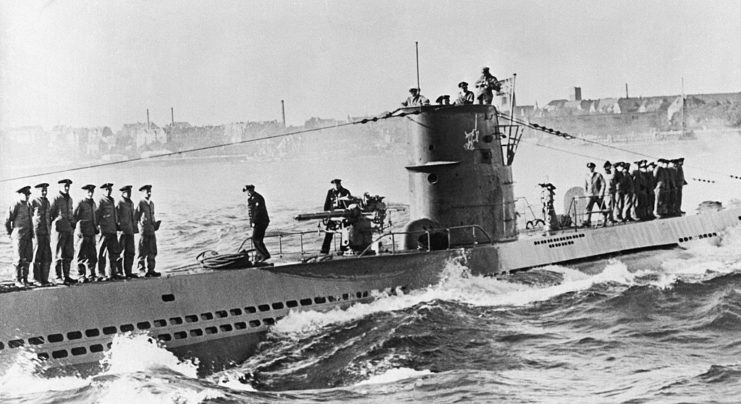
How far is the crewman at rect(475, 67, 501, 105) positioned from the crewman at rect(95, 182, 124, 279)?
25.0 ft

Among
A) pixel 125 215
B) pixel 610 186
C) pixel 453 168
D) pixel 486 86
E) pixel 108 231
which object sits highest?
pixel 486 86

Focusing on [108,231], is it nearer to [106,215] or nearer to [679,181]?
[106,215]

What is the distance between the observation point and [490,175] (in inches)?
653

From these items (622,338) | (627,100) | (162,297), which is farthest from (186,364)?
(627,100)

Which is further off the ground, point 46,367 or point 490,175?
point 490,175

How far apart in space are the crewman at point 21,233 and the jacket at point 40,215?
0.16m

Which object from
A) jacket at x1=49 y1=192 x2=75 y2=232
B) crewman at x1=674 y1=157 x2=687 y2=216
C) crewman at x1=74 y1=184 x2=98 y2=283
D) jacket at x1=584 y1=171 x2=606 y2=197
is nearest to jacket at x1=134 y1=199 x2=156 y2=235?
crewman at x1=74 y1=184 x2=98 y2=283

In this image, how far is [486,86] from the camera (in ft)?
56.2

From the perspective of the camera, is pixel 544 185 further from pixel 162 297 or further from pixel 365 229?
pixel 162 297

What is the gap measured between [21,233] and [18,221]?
6.7 inches

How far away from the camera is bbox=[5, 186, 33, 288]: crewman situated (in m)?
12.0

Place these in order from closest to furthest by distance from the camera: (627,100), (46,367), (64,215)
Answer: (46,367) → (64,215) → (627,100)

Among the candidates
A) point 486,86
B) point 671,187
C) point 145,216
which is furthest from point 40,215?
point 671,187

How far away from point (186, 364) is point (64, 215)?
117 inches
